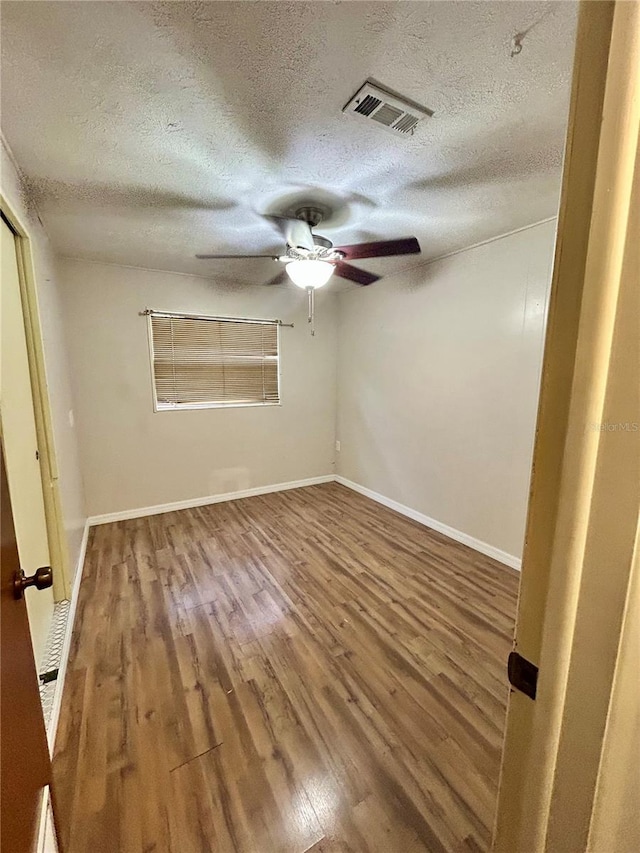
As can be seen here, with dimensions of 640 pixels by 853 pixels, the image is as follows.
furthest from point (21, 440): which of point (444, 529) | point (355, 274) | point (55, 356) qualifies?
point (444, 529)

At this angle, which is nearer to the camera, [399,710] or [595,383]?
[595,383]

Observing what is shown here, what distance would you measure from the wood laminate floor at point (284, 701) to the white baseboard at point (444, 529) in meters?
0.11

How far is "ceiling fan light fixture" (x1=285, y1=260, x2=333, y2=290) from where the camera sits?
217cm

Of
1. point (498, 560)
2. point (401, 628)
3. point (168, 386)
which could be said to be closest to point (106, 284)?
point (168, 386)

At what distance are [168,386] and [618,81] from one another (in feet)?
12.5

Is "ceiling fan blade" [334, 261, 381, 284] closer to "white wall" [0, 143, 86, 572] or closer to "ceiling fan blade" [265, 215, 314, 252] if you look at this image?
"ceiling fan blade" [265, 215, 314, 252]

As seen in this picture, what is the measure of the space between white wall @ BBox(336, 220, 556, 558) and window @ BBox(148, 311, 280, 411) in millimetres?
1024

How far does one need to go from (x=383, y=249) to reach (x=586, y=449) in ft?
7.71

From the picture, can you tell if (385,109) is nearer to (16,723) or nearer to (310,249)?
(310,249)

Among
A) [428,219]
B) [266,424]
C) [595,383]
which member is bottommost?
[266,424]

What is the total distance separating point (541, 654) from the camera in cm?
52

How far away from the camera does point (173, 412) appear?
375cm

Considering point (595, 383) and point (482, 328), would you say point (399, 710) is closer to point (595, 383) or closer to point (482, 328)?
point (595, 383)

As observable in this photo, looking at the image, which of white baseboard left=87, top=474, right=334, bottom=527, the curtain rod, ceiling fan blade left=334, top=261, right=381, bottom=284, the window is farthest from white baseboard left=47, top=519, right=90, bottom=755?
ceiling fan blade left=334, top=261, right=381, bottom=284
